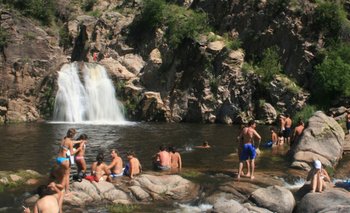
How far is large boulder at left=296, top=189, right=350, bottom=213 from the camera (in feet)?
43.5

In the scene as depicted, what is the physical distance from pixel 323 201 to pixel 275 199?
1333 millimetres

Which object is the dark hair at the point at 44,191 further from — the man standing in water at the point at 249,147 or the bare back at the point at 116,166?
the man standing in water at the point at 249,147

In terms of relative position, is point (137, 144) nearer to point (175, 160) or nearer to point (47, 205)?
point (175, 160)

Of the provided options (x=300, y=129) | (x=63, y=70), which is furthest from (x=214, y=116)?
(x=300, y=129)

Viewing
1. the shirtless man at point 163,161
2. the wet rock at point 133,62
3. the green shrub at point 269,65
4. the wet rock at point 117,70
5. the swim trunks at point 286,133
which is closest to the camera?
the shirtless man at point 163,161

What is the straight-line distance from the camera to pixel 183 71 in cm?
4334

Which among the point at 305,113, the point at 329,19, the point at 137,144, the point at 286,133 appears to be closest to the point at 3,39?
the point at 137,144

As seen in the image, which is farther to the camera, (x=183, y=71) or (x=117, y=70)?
(x=117, y=70)

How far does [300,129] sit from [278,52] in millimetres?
19671

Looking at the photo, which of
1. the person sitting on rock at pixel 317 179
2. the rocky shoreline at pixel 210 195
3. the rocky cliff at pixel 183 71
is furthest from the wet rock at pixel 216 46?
the person sitting on rock at pixel 317 179

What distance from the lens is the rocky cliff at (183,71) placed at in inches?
1586

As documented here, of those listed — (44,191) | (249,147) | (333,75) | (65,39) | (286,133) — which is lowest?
(286,133)

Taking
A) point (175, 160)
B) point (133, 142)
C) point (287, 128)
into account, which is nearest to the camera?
point (175, 160)

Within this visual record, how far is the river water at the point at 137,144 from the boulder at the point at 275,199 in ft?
15.1
